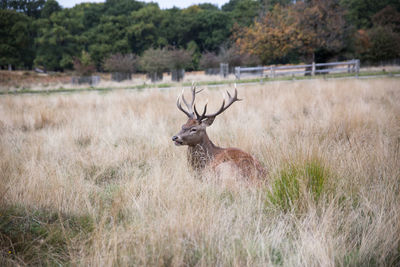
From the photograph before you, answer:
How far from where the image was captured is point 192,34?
6378 centimetres

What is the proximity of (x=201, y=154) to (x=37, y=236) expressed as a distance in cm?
212

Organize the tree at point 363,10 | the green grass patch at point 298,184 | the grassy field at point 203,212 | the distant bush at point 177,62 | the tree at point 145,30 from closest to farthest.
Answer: the grassy field at point 203,212 → the green grass patch at point 298,184 → the distant bush at point 177,62 → the tree at point 363,10 → the tree at point 145,30

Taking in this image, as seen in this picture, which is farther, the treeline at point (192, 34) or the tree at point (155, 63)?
the tree at point (155, 63)

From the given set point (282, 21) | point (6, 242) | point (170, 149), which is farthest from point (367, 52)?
point (6, 242)

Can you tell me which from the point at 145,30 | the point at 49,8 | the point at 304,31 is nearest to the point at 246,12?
the point at 145,30

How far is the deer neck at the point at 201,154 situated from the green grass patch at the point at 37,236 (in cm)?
162

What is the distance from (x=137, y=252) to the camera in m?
1.90

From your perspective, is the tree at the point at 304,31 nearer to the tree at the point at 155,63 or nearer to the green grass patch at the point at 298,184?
the tree at the point at 155,63

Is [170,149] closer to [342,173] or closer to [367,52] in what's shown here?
[342,173]

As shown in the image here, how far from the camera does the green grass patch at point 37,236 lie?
77.7 inches

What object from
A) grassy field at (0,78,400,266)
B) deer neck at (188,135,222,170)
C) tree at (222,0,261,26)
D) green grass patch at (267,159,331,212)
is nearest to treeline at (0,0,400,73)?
tree at (222,0,261,26)

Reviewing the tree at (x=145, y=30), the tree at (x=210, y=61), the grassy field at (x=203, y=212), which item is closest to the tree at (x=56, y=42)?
the tree at (x=145, y=30)

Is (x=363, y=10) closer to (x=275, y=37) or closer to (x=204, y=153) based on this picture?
(x=275, y=37)

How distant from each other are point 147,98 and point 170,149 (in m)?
6.26
